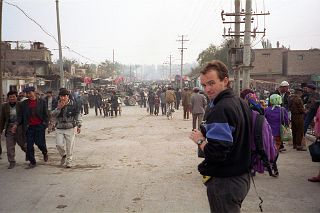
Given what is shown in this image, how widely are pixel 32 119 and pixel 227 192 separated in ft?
21.8

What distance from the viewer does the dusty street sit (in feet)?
18.7

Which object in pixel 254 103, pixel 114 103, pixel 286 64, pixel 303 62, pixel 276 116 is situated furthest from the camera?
pixel 286 64

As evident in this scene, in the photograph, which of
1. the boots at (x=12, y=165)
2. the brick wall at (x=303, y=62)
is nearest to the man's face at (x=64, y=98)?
the boots at (x=12, y=165)

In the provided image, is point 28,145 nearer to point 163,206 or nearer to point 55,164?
point 55,164

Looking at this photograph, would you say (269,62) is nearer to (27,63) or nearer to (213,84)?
(27,63)

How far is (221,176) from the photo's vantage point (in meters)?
2.85

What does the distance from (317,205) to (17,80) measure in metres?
21.1

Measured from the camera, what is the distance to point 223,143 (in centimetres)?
Answer: 267

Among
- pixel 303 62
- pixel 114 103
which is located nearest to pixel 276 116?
pixel 114 103

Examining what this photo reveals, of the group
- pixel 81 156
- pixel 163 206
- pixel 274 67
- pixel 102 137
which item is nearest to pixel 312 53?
pixel 274 67

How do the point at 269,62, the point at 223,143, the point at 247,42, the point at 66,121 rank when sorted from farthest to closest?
1. the point at 269,62
2. the point at 247,42
3. the point at 66,121
4. the point at 223,143

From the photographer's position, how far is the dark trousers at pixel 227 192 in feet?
9.43

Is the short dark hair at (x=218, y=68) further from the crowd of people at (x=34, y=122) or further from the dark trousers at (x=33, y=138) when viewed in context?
the dark trousers at (x=33, y=138)

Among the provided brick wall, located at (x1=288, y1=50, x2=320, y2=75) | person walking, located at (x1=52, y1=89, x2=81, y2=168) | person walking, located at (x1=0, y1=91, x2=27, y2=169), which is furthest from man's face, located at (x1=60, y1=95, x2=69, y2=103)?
brick wall, located at (x1=288, y1=50, x2=320, y2=75)
